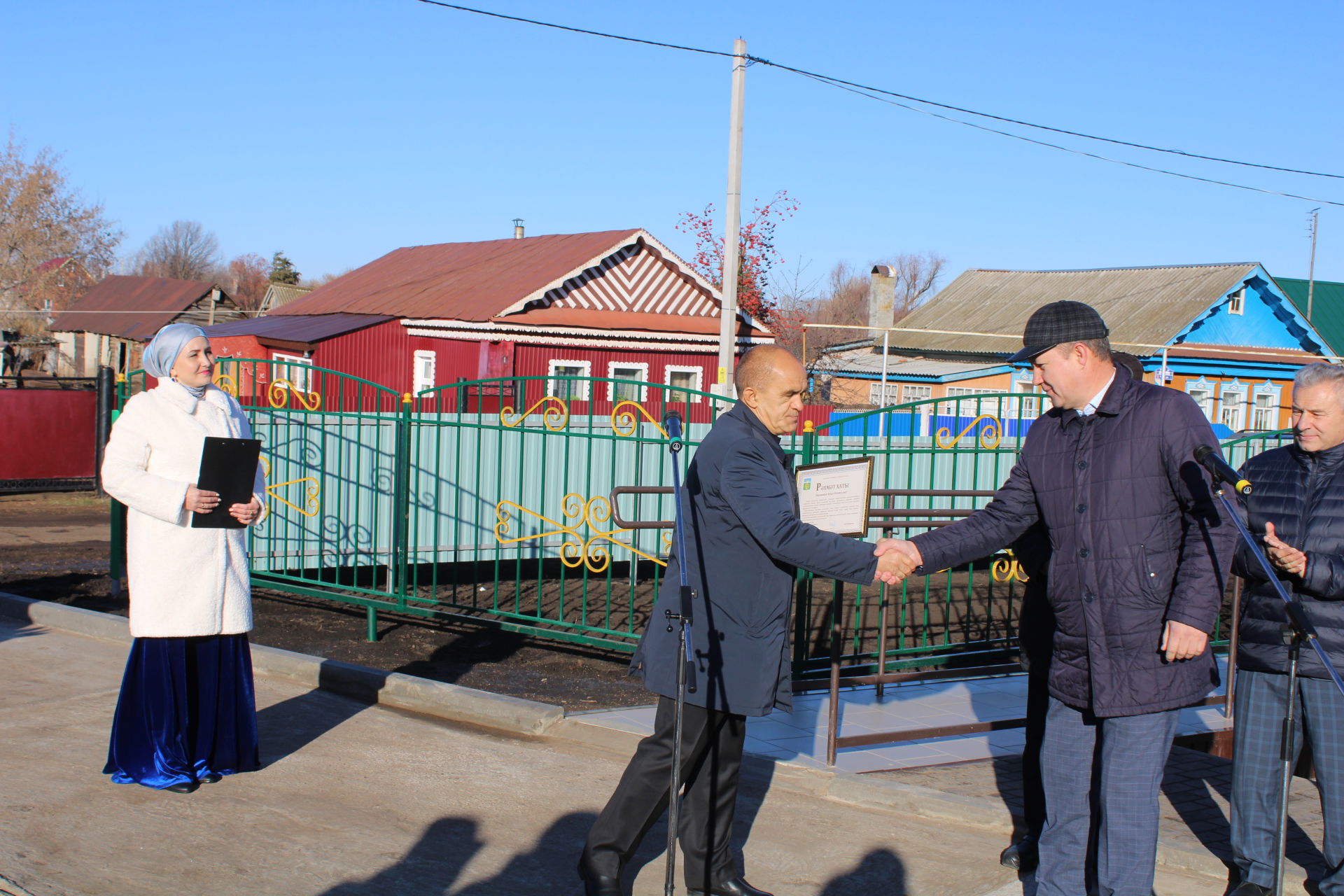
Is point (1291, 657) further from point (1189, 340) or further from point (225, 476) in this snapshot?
point (1189, 340)

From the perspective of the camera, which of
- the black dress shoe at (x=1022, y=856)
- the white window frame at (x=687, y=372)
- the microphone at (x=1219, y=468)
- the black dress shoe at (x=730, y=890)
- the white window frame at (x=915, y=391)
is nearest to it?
the microphone at (x=1219, y=468)

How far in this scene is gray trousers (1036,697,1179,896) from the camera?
3346mm

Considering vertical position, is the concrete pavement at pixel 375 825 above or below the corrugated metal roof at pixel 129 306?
below

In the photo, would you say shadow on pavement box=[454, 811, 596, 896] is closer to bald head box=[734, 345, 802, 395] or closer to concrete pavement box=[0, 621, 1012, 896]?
concrete pavement box=[0, 621, 1012, 896]

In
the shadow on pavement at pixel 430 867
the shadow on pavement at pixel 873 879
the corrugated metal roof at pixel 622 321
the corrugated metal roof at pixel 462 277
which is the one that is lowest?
the shadow on pavement at pixel 873 879

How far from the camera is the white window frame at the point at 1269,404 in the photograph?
29688mm

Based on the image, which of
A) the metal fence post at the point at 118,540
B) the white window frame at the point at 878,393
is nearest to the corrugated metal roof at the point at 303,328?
the metal fence post at the point at 118,540

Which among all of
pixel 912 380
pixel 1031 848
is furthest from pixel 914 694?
pixel 912 380

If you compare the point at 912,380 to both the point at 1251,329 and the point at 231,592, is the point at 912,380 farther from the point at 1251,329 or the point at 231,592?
the point at 231,592

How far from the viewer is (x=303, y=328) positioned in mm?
20969

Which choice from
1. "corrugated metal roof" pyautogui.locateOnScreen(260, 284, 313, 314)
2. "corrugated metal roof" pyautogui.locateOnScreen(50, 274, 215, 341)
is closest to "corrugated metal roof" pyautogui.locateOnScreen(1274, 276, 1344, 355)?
"corrugated metal roof" pyautogui.locateOnScreen(50, 274, 215, 341)

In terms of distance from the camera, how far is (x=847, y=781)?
508 cm

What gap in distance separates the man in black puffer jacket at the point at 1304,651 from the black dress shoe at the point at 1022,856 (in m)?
0.69

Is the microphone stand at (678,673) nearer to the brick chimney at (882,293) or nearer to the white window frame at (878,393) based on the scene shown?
the white window frame at (878,393)
